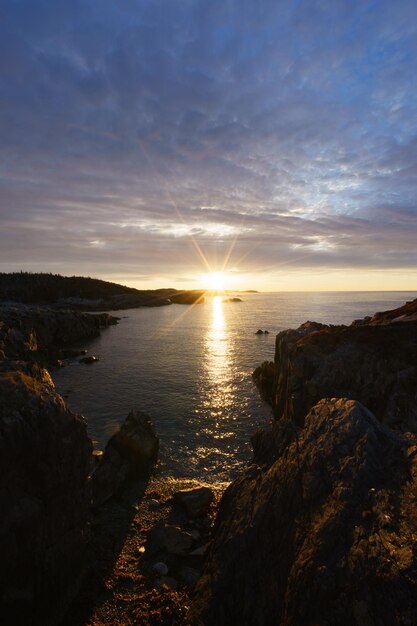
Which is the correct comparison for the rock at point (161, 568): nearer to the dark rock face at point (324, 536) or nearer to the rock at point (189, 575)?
the rock at point (189, 575)

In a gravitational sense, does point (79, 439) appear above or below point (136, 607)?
above

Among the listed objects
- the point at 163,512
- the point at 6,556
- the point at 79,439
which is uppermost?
the point at 79,439

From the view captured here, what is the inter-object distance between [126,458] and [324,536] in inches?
644

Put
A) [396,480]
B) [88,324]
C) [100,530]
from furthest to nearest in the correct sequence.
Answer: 1. [88,324]
2. [100,530]
3. [396,480]

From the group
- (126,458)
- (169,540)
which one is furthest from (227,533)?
(126,458)

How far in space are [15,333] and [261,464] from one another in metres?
49.2

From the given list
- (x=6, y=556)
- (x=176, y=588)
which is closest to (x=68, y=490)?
(x=6, y=556)

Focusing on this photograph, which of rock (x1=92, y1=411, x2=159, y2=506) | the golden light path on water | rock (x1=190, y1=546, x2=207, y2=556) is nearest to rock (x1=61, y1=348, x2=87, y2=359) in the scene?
the golden light path on water

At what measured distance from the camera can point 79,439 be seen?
12.5m

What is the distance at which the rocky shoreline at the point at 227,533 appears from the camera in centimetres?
722

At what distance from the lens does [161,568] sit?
13586mm

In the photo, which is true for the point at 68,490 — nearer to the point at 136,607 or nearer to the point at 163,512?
the point at 136,607

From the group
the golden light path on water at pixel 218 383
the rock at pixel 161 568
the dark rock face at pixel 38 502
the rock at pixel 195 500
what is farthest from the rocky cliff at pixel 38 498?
the golden light path on water at pixel 218 383

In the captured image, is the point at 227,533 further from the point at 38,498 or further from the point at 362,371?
the point at 362,371
